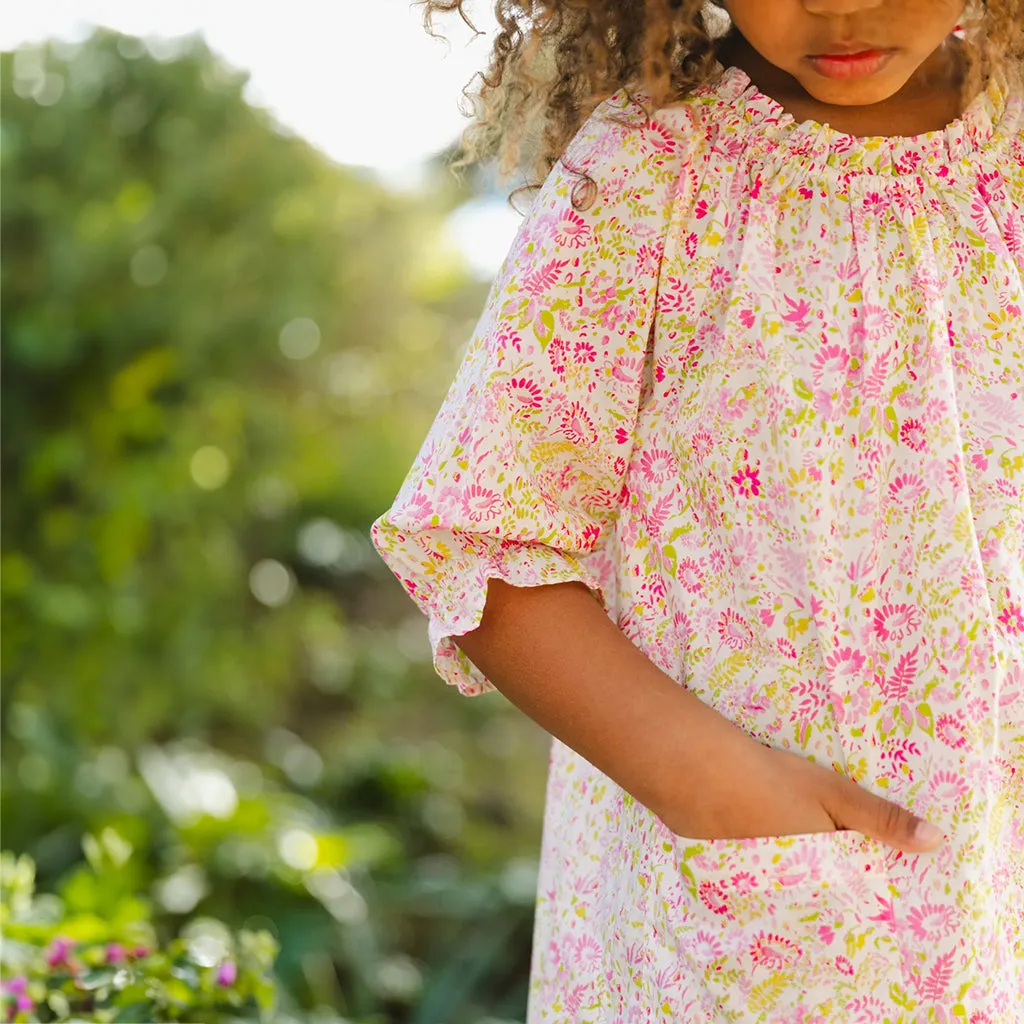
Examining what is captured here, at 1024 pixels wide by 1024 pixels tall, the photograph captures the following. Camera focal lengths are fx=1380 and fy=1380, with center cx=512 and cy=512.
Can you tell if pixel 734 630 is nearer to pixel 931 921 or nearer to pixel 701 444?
pixel 701 444

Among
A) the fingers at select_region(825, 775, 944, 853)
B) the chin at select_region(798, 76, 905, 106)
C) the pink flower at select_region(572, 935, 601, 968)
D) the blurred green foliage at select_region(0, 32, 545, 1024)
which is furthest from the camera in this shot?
the blurred green foliage at select_region(0, 32, 545, 1024)

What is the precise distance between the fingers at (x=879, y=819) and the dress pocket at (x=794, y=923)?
0.01 meters

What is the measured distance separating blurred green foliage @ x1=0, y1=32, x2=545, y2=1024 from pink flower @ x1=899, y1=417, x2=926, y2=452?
2.11 metres

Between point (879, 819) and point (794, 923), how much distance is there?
0.11 meters

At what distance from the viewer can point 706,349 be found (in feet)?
3.98

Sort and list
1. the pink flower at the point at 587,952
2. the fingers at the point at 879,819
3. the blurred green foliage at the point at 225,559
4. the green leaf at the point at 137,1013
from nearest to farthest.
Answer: the fingers at the point at 879,819 → the pink flower at the point at 587,952 → the green leaf at the point at 137,1013 → the blurred green foliage at the point at 225,559

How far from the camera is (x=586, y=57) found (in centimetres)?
133

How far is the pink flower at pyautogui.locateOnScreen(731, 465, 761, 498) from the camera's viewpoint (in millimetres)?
1182

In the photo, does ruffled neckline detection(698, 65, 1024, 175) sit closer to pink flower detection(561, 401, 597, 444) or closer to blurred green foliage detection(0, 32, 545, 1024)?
pink flower detection(561, 401, 597, 444)

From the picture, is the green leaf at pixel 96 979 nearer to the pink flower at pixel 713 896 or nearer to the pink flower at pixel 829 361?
the pink flower at pixel 713 896

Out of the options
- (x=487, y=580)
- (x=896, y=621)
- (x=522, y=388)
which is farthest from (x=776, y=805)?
(x=522, y=388)

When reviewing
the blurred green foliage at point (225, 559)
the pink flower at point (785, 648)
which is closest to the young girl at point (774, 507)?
the pink flower at point (785, 648)

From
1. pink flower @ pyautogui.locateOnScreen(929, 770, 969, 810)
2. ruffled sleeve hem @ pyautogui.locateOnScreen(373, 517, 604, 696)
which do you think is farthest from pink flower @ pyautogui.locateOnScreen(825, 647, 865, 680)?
ruffled sleeve hem @ pyautogui.locateOnScreen(373, 517, 604, 696)

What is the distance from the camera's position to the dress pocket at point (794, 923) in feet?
3.56
